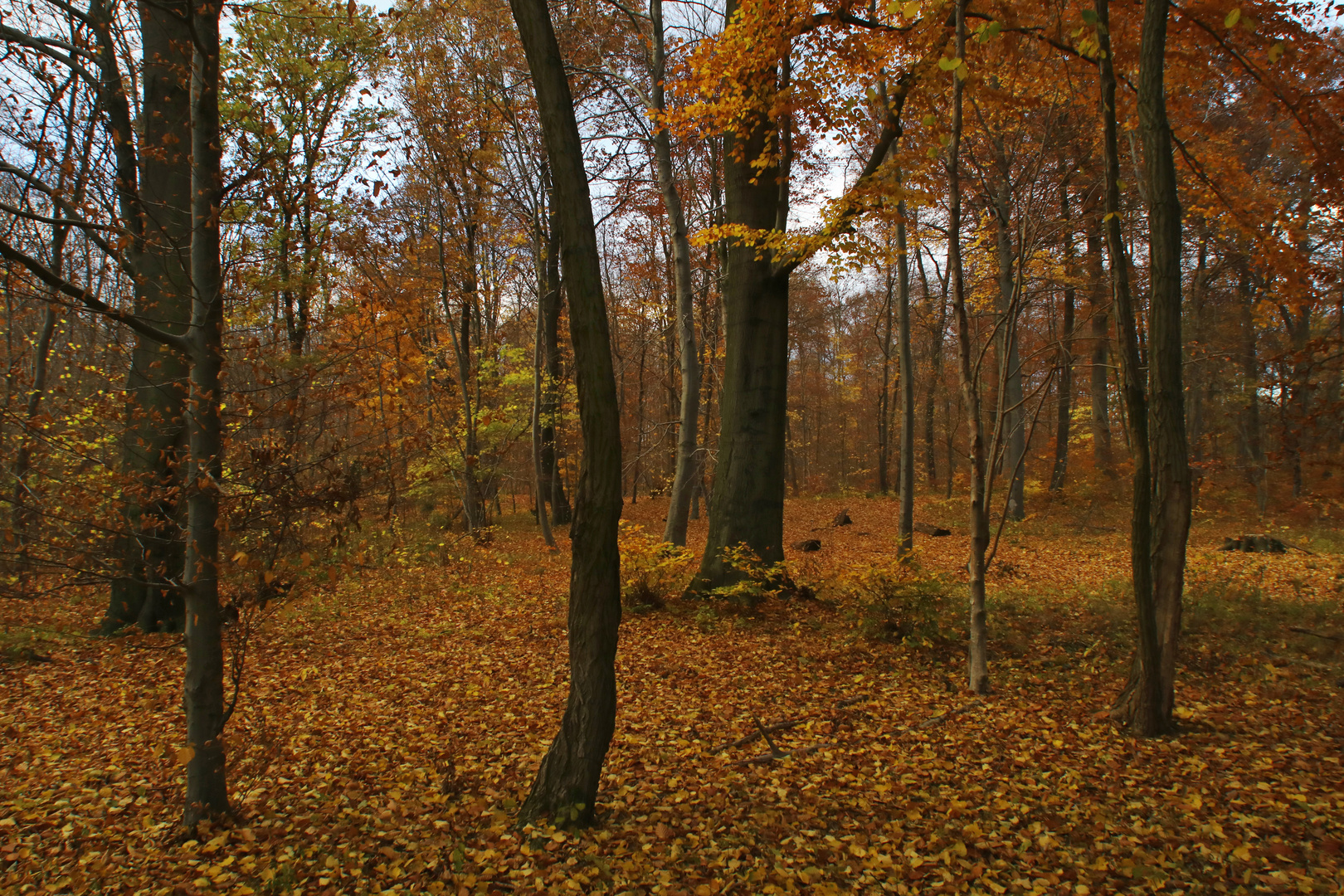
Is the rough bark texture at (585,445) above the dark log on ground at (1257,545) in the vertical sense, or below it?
above

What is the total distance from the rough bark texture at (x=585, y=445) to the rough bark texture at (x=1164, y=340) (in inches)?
136

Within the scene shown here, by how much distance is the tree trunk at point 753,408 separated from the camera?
24.6ft

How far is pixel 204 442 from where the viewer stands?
306 cm

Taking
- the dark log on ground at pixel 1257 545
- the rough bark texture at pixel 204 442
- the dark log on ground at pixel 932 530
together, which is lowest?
the dark log on ground at pixel 932 530

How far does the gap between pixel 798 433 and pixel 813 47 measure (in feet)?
92.0

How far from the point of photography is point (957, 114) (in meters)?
4.41

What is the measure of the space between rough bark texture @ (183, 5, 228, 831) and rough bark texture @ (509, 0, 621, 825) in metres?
1.62

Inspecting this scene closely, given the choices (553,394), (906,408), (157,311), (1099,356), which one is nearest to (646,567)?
(906,408)

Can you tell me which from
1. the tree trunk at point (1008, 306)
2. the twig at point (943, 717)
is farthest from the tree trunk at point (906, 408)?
the twig at point (943, 717)

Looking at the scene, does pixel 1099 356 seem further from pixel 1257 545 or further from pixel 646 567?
pixel 646 567

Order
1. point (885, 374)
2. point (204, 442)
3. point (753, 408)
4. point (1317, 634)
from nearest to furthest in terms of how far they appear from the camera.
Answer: point (204, 442), point (1317, 634), point (753, 408), point (885, 374)

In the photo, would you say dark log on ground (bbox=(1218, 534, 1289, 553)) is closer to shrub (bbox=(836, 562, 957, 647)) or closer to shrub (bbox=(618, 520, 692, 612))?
shrub (bbox=(836, 562, 957, 647))

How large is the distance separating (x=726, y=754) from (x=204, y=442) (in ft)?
11.7

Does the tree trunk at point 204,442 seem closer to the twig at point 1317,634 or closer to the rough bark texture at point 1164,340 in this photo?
the rough bark texture at point 1164,340
